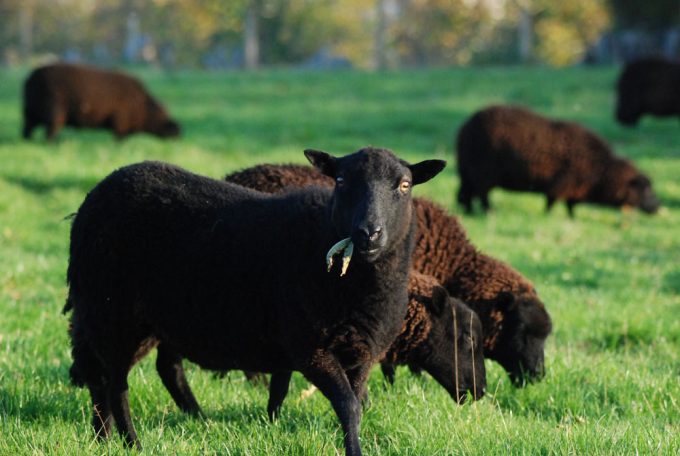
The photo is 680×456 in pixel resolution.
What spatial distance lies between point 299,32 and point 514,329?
6311cm

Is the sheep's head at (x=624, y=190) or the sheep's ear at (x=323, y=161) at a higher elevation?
the sheep's ear at (x=323, y=161)

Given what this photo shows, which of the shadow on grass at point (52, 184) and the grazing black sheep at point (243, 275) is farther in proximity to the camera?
the shadow on grass at point (52, 184)

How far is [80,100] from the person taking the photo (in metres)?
18.3

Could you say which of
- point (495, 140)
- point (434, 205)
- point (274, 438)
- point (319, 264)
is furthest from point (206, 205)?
point (495, 140)

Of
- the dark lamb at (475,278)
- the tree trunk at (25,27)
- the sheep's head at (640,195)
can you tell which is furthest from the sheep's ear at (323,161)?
the tree trunk at (25,27)

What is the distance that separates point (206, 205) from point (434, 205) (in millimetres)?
2637

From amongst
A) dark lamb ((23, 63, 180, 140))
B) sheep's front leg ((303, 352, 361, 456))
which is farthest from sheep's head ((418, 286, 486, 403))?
dark lamb ((23, 63, 180, 140))

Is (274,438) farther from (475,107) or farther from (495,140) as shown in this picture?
(475,107)

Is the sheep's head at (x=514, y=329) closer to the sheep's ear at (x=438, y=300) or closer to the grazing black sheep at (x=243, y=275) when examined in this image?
the sheep's ear at (x=438, y=300)

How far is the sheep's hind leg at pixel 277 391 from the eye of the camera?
505 centimetres

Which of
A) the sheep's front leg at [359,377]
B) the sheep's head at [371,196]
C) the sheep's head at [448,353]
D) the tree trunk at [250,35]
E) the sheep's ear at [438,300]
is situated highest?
the tree trunk at [250,35]

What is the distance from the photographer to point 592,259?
1098 cm

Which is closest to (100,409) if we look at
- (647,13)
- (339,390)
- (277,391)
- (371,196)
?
(277,391)

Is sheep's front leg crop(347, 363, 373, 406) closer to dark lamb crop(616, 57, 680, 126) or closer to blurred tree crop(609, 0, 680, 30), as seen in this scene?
dark lamb crop(616, 57, 680, 126)
